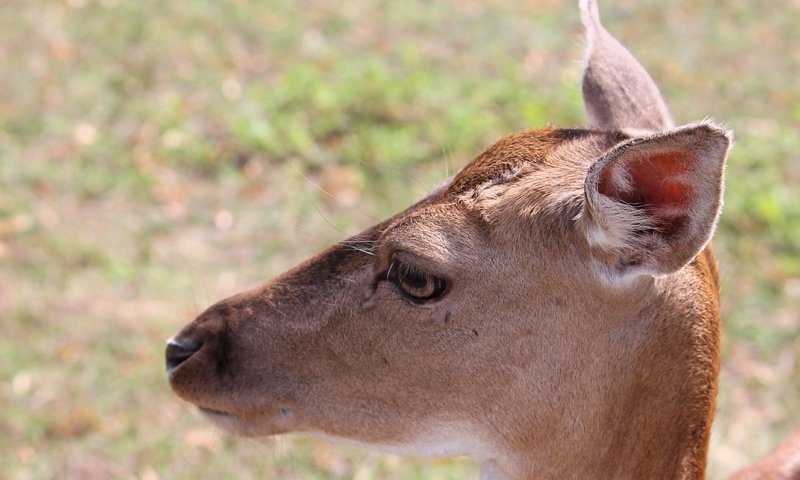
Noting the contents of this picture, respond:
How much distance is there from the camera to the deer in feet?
8.89

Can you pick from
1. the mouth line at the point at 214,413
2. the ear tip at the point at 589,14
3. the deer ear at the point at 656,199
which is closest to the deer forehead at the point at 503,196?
the deer ear at the point at 656,199

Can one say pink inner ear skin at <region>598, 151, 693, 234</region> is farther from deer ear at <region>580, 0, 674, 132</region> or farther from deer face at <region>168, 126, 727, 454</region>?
deer ear at <region>580, 0, 674, 132</region>

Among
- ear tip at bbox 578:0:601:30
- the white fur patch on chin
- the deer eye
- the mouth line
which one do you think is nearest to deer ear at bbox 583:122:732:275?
the deer eye

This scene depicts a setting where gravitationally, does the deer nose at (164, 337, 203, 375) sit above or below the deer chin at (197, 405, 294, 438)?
above

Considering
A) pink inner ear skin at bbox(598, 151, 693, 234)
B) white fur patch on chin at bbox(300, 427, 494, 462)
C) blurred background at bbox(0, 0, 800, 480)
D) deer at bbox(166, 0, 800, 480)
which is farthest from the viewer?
blurred background at bbox(0, 0, 800, 480)

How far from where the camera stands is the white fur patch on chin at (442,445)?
2.87 meters

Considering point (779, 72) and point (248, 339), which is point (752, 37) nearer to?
point (779, 72)

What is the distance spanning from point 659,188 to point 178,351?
1.43 meters

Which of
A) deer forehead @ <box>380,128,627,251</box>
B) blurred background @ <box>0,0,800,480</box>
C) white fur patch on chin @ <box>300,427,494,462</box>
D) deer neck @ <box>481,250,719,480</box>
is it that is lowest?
blurred background @ <box>0,0,800,480</box>

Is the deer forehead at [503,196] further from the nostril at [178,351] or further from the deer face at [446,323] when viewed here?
the nostril at [178,351]

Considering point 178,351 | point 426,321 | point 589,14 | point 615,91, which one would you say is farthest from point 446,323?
point 589,14

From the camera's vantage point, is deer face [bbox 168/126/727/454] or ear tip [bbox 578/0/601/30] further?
ear tip [bbox 578/0/601/30]

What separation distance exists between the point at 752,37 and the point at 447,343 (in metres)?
6.92

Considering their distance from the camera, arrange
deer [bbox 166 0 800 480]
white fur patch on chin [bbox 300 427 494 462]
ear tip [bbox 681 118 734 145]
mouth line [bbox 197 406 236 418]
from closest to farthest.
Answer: ear tip [bbox 681 118 734 145]
deer [bbox 166 0 800 480]
white fur patch on chin [bbox 300 427 494 462]
mouth line [bbox 197 406 236 418]
